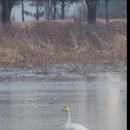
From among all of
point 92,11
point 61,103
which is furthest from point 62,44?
point 61,103

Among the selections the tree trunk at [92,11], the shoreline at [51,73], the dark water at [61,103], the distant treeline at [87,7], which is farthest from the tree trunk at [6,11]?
the dark water at [61,103]

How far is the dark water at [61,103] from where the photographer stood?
1315 centimetres

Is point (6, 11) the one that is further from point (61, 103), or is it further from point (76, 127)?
point (76, 127)

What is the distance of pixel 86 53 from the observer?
3127cm

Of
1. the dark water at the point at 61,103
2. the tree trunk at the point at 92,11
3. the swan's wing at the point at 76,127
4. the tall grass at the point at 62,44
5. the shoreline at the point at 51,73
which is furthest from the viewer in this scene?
the tree trunk at the point at 92,11

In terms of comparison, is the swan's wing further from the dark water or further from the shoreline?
the shoreline

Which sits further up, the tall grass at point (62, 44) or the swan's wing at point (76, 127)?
the tall grass at point (62, 44)

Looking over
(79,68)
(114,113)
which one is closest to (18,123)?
(114,113)

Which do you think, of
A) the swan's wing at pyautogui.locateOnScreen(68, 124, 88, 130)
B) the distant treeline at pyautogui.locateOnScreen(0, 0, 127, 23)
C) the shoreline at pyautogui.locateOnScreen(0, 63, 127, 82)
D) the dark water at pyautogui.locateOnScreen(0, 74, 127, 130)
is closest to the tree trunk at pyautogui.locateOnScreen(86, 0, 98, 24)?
the distant treeline at pyautogui.locateOnScreen(0, 0, 127, 23)

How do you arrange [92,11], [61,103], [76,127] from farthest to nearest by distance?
[92,11]
[61,103]
[76,127]

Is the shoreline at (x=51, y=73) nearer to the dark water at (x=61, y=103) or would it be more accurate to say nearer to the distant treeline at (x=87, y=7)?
the dark water at (x=61, y=103)

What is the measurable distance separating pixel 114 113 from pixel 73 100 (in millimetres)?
2575

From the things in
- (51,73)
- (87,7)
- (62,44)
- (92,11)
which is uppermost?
(87,7)

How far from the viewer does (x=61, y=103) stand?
16.2 meters
